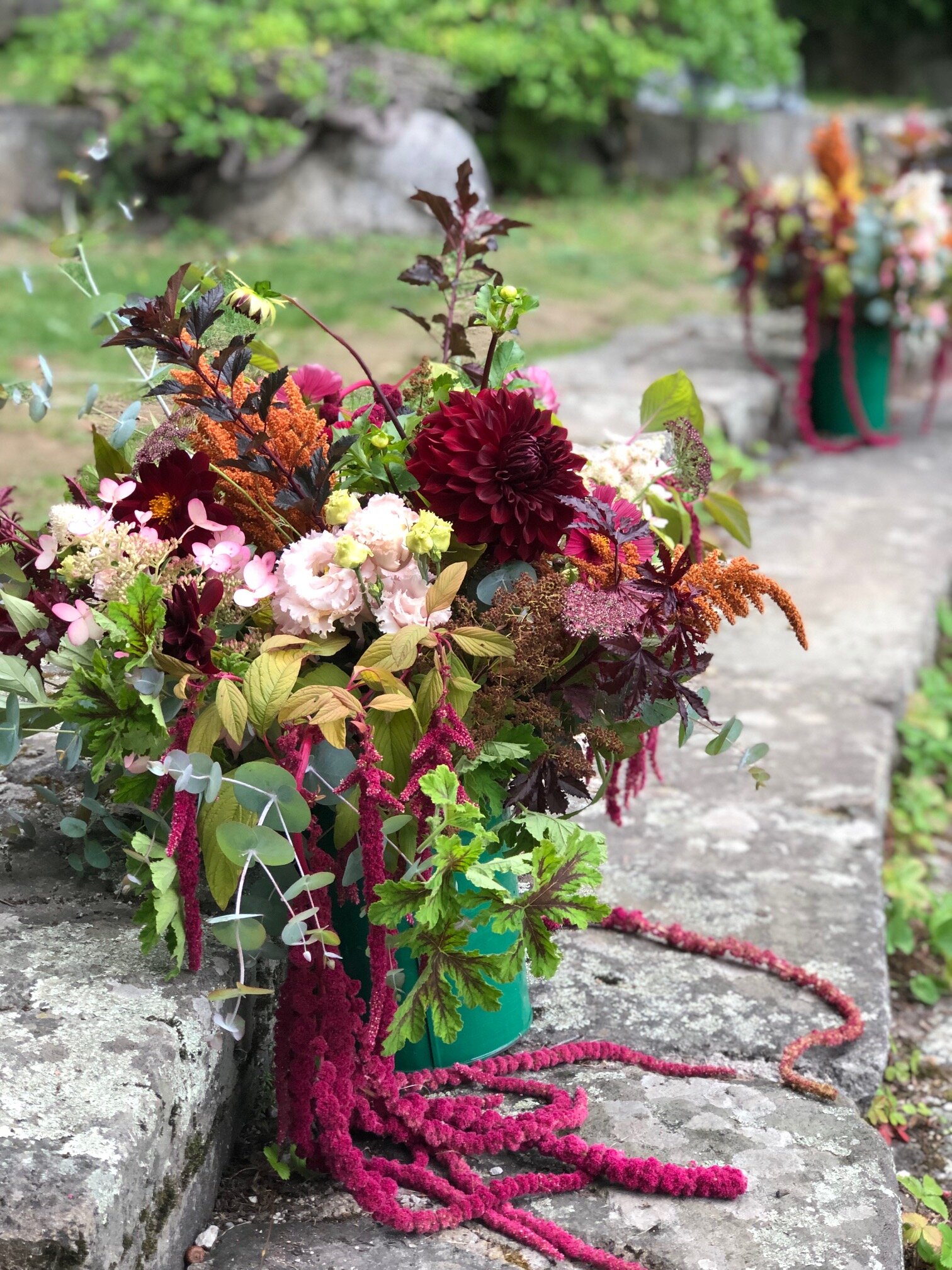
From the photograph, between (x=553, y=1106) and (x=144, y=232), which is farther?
(x=144, y=232)

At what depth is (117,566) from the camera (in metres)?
1.23

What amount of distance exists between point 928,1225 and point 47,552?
116 cm

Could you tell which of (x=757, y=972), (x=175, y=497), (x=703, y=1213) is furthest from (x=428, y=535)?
(x=757, y=972)

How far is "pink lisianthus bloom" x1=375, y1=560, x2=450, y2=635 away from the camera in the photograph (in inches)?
47.9

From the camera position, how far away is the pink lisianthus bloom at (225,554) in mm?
1247

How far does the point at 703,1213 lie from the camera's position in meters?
1.26

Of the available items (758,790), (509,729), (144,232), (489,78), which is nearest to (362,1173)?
(509,729)

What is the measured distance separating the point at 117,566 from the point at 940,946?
4.88 feet

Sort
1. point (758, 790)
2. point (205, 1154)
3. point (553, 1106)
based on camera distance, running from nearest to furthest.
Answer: point (205, 1154) < point (553, 1106) < point (758, 790)

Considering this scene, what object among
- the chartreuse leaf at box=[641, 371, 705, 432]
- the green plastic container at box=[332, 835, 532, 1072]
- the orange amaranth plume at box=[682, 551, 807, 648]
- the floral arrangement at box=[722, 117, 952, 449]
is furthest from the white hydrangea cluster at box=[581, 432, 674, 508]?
the floral arrangement at box=[722, 117, 952, 449]

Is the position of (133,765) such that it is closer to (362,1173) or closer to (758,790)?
(362,1173)

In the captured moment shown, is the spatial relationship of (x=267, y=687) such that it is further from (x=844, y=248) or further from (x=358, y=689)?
(x=844, y=248)

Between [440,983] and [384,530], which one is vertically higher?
[384,530]

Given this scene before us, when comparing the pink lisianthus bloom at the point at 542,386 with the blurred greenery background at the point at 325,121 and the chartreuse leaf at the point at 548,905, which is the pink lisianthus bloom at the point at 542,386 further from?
the blurred greenery background at the point at 325,121
